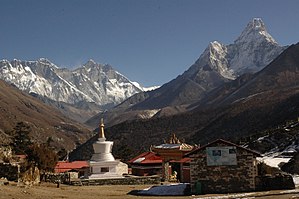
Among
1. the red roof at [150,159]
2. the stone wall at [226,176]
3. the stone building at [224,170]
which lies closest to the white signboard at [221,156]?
the stone building at [224,170]

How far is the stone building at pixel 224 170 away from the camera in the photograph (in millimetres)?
32062

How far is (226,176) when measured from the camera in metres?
32.3

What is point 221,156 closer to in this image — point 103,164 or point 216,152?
point 216,152

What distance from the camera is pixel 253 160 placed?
3253 cm

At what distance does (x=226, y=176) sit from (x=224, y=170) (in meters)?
0.45

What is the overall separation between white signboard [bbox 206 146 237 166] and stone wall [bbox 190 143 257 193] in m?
0.22

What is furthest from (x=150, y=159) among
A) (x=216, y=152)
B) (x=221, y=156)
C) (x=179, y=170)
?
(x=221, y=156)

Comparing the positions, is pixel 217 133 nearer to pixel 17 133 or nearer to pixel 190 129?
pixel 190 129

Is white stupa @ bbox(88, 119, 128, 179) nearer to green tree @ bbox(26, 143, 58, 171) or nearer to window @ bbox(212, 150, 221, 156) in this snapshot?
green tree @ bbox(26, 143, 58, 171)

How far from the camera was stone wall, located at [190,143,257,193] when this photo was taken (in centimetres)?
3203

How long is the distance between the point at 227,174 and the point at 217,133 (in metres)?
132

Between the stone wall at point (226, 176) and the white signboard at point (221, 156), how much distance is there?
223 mm

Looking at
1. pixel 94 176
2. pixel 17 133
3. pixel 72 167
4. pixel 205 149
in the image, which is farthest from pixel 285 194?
pixel 17 133

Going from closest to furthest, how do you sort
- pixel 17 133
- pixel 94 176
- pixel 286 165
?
pixel 286 165 → pixel 94 176 → pixel 17 133
